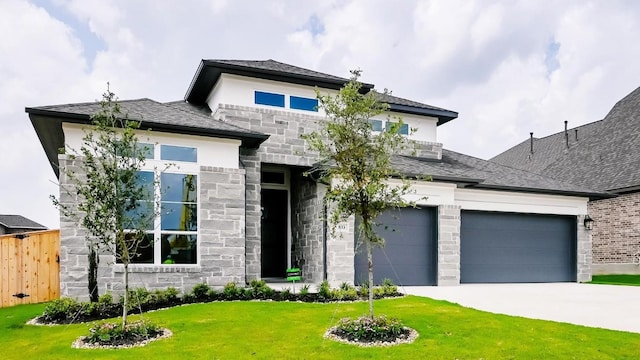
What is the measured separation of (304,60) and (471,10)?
25.2 ft

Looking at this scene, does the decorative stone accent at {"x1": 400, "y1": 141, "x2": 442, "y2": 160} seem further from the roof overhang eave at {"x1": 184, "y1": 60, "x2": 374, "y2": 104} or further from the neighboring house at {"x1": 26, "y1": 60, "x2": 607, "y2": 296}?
the roof overhang eave at {"x1": 184, "y1": 60, "x2": 374, "y2": 104}

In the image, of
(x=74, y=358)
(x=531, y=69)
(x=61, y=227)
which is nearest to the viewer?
(x=74, y=358)

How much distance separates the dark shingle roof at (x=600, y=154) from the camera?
1981 centimetres

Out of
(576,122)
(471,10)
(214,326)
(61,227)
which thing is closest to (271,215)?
(61,227)

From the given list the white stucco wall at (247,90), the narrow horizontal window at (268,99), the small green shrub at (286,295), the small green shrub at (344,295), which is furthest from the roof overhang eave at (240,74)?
the small green shrub at (344,295)

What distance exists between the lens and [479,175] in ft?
51.0

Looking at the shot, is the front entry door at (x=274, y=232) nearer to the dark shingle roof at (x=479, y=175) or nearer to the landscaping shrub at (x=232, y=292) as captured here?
the dark shingle roof at (x=479, y=175)

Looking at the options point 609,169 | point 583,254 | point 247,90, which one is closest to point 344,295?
point 247,90

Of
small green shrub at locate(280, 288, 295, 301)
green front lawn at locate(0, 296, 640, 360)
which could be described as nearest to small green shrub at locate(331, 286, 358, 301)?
small green shrub at locate(280, 288, 295, 301)

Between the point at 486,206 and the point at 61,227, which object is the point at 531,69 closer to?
the point at 486,206

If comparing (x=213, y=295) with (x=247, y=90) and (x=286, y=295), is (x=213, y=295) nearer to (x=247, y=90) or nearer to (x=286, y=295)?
(x=286, y=295)

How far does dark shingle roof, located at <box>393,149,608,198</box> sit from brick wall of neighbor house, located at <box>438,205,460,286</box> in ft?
3.38

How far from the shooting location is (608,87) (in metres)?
28.4

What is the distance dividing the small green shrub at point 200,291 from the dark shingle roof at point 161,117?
11.6 ft
